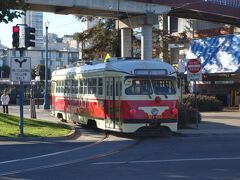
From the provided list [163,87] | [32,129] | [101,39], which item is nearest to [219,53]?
[101,39]

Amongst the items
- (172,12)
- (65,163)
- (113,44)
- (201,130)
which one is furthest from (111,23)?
(65,163)

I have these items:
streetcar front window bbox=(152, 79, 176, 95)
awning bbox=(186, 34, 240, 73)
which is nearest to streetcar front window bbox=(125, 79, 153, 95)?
streetcar front window bbox=(152, 79, 176, 95)

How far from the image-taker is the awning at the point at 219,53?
137 feet

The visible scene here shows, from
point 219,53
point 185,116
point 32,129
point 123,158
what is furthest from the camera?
point 219,53

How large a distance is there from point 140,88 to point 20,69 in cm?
474

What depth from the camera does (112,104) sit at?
20828 mm

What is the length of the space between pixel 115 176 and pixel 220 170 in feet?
7.81

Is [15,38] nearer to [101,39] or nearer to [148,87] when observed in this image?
[148,87]

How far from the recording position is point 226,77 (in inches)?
1746

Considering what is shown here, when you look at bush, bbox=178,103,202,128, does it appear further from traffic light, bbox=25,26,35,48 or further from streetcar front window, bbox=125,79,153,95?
traffic light, bbox=25,26,35,48

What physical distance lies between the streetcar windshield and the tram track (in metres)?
2.28

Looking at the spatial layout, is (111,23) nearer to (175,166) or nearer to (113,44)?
(113,44)

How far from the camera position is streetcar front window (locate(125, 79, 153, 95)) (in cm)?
2015

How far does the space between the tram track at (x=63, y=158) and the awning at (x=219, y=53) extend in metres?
24.7
